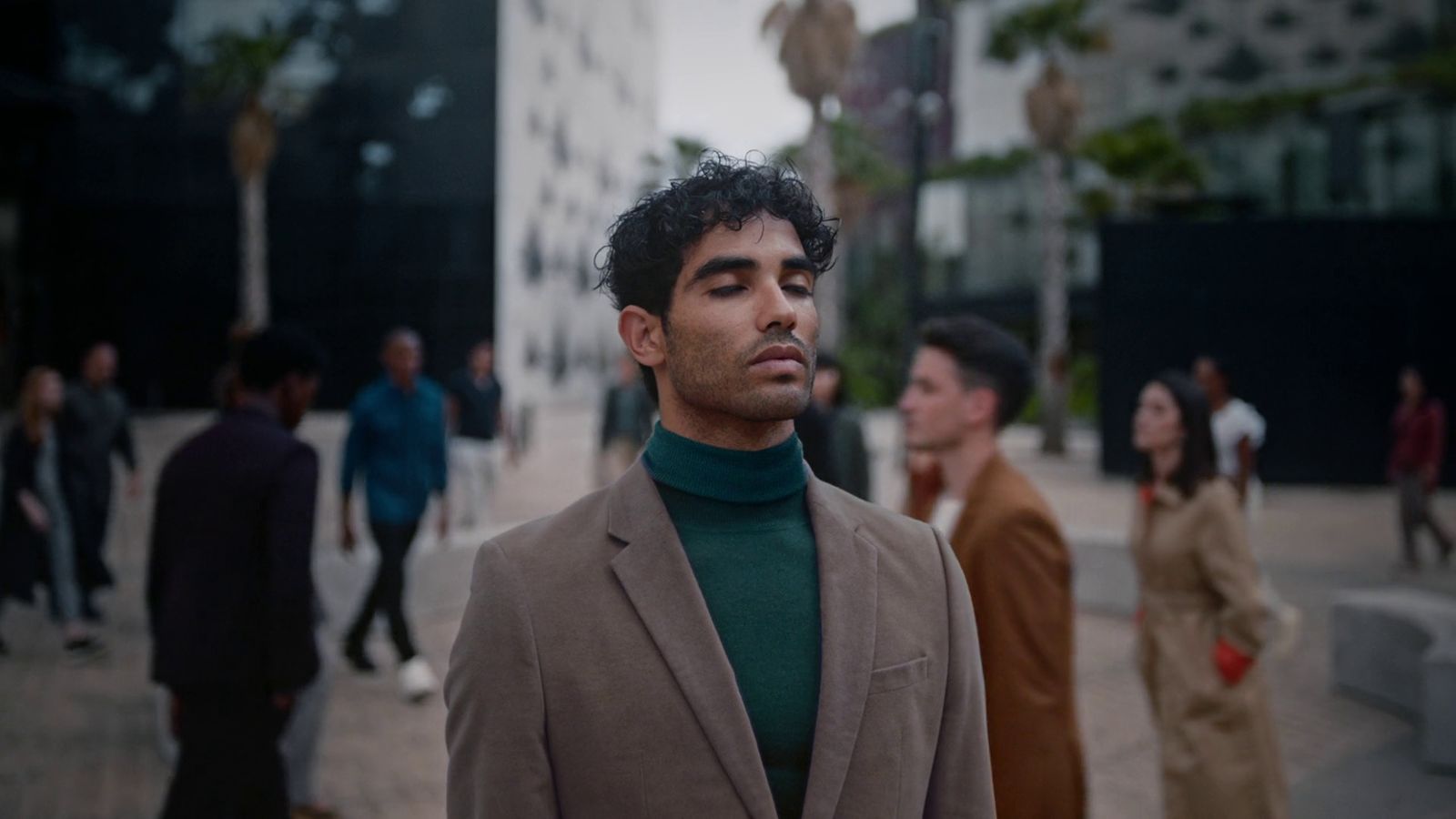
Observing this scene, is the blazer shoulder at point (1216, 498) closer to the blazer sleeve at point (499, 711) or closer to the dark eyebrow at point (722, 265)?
the dark eyebrow at point (722, 265)

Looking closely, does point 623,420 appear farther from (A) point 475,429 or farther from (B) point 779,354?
(B) point 779,354

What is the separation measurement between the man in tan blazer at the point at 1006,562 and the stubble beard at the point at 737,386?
1435mm

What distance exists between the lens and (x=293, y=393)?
3941 millimetres

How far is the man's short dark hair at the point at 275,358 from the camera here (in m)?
3.83

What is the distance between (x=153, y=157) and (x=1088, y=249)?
29.3 meters

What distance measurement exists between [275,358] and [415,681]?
3271mm

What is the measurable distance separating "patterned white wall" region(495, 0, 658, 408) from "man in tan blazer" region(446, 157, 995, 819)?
2788 centimetres

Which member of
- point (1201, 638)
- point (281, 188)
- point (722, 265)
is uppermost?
point (281, 188)

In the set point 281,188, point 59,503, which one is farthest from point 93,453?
point 281,188

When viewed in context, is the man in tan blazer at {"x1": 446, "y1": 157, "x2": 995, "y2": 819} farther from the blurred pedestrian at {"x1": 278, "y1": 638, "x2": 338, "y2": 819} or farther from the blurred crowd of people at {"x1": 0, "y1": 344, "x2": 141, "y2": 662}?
the blurred crowd of people at {"x1": 0, "y1": 344, "x2": 141, "y2": 662}

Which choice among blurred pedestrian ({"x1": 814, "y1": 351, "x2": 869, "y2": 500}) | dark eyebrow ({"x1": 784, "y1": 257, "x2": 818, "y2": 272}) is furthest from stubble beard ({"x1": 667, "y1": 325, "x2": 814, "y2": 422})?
blurred pedestrian ({"x1": 814, "y1": 351, "x2": 869, "y2": 500})

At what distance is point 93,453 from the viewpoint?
27.6 ft

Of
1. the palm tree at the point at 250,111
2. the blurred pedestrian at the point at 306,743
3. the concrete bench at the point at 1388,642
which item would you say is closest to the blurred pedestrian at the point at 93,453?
the blurred pedestrian at the point at 306,743

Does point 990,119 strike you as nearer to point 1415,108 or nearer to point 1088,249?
point 1088,249
